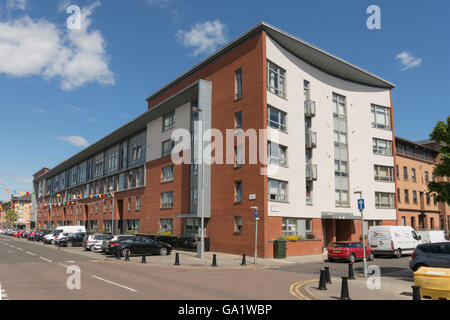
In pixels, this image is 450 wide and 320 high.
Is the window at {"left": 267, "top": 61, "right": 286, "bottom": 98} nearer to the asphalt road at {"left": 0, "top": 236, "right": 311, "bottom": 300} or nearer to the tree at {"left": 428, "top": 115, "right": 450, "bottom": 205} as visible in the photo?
the tree at {"left": 428, "top": 115, "right": 450, "bottom": 205}

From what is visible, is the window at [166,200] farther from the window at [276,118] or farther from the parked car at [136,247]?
the window at [276,118]

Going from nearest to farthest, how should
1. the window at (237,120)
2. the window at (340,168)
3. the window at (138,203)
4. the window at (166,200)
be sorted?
the window at (237,120)
the window at (340,168)
the window at (166,200)
the window at (138,203)

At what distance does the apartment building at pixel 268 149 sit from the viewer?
28469 millimetres

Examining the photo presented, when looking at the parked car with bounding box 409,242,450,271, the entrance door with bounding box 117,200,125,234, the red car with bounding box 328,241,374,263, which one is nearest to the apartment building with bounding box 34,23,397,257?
the entrance door with bounding box 117,200,125,234

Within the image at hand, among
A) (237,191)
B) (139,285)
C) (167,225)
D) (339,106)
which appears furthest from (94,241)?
(339,106)

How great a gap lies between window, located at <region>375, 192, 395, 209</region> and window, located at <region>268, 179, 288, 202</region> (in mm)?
13590

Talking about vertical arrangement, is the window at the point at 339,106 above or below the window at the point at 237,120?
above

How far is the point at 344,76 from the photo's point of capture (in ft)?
126

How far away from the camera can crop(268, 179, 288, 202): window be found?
27.9 m

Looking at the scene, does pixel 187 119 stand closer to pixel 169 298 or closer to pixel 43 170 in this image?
pixel 169 298

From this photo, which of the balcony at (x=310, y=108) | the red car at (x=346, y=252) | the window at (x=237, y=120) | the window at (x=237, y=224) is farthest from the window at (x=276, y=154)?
the red car at (x=346, y=252)

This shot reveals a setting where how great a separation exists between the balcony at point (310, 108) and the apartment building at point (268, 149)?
0.34 feet

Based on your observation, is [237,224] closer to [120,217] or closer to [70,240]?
[70,240]
